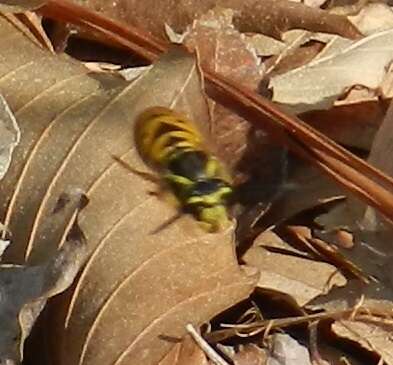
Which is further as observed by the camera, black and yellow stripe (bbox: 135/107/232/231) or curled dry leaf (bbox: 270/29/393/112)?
curled dry leaf (bbox: 270/29/393/112)

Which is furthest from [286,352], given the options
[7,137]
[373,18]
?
[373,18]

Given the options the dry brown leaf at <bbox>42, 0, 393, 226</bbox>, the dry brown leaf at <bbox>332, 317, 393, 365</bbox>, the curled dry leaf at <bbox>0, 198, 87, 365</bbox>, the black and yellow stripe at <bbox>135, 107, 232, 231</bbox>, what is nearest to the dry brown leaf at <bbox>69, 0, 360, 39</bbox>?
the dry brown leaf at <bbox>42, 0, 393, 226</bbox>

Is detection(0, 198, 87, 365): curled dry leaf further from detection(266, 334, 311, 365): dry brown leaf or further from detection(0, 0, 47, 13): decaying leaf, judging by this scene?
detection(0, 0, 47, 13): decaying leaf

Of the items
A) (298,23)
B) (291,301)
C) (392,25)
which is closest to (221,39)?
(298,23)

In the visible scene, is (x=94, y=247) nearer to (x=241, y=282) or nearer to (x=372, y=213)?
(x=241, y=282)

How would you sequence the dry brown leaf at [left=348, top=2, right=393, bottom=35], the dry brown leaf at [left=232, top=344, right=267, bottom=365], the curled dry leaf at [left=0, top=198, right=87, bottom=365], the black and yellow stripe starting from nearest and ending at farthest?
the curled dry leaf at [left=0, top=198, right=87, bottom=365]
the black and yellow stripe
the dry brown leaf at [left=232, top=344, right=267, bottom=365]
the dry brown leaf at [left=348, top=2, right=393, bottom=35]

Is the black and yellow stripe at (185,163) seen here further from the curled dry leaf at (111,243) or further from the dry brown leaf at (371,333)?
the dry brown leaf at (371,333)
